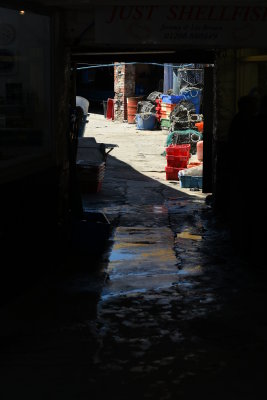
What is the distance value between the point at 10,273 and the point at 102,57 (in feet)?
19.5

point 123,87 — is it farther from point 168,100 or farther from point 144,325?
point 144,325

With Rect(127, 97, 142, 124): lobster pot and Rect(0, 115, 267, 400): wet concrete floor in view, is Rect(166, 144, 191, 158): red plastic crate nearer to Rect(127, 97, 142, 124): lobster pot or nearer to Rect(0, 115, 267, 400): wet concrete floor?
Rect(0, 115, 267, 400): wet concrete floor

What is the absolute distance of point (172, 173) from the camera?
55.5ft

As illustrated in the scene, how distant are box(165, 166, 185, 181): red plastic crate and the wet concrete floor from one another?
5.60 m

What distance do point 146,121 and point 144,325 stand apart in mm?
23304

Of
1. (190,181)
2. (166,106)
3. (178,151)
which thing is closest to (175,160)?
(178,151)

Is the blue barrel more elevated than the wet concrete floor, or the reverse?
the blue barrel

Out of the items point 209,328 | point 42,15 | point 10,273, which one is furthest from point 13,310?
point 42,15

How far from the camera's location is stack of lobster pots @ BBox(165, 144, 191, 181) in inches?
662

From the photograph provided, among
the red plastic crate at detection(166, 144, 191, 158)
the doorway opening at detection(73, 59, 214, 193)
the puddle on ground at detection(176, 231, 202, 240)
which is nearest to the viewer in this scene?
the puddle on ground at detection(176, 231, 202, 240)

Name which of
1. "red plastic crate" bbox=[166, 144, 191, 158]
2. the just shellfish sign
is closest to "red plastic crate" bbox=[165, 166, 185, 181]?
"red plastic crate" bbox=[166, 144, 191, 158]

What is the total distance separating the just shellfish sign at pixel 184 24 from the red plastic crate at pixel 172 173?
8659mm

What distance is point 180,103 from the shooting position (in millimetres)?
25375

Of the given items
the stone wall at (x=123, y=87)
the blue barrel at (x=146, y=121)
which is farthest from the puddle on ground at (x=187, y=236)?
the stone wall at (x=123, y=87)
